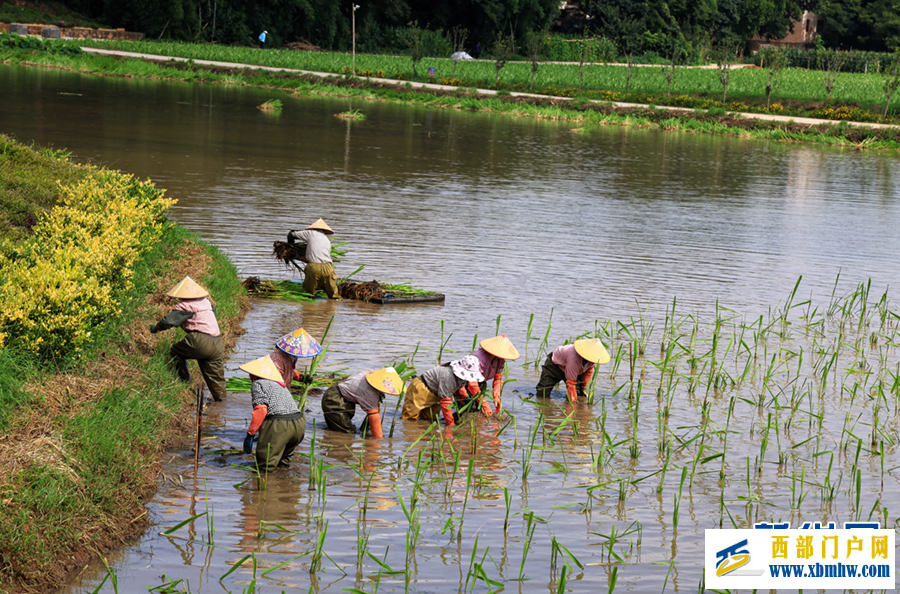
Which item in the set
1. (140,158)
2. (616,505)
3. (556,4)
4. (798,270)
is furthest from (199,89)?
(556,4)

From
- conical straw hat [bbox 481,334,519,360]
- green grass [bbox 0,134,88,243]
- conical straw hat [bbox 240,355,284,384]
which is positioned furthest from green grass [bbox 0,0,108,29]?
conical straw hat [bbox 240,355,284,384]

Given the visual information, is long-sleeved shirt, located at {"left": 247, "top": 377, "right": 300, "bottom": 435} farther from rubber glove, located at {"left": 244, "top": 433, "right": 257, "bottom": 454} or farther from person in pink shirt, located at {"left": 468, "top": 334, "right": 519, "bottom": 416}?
person in pink shirt, located at {"left": 468, "top": 334, "right": 519, "bottom": 416}

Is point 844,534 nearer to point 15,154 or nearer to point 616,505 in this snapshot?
point 616,505

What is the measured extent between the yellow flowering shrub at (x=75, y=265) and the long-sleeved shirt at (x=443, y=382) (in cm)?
282

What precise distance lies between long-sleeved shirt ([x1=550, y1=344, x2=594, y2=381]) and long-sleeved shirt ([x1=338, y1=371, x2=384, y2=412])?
2.18 m

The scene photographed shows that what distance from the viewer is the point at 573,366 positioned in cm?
905

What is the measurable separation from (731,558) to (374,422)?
323 centimetres

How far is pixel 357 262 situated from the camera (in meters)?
14.8

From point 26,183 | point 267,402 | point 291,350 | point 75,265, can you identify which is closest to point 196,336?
point 291,350

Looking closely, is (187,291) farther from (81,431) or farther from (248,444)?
(81,431)

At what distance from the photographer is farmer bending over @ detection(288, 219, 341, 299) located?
1238 cm

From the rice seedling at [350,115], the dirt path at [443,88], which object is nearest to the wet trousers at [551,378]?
the rice seedling at [350,115]

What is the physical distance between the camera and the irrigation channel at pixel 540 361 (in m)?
5.94

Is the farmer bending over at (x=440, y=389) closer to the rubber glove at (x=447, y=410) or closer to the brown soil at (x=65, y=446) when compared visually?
the rubber glove at (x=447, y=410)
